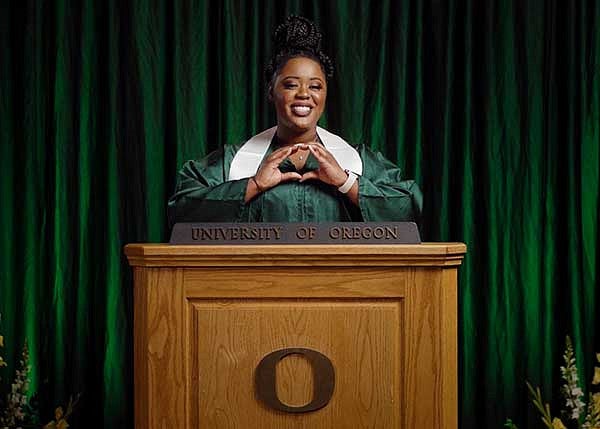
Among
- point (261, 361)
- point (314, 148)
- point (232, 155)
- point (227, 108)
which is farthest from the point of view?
point (227, 108)

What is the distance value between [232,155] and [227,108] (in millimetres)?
543

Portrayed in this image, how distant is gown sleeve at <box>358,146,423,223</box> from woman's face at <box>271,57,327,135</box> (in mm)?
205

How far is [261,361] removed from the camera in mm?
2188

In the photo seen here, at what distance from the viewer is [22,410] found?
2961 mm

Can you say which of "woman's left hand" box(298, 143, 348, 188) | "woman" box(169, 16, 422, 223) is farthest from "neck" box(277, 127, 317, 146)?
"woman's left hand" box(298, 143, 348, 188)

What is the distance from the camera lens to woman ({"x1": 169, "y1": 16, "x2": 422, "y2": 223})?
2.43 m

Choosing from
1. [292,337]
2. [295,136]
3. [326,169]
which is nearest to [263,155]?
[295,136]

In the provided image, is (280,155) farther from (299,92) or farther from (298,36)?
(298,36)

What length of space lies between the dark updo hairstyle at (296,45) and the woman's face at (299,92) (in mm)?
24

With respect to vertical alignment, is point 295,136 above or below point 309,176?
above

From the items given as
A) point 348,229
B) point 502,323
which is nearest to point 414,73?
point 502,323

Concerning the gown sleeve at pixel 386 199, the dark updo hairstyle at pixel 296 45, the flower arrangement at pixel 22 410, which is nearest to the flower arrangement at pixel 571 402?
the gown sleeve at pixel 386 199

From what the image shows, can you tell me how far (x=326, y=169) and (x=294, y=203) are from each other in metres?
0.12

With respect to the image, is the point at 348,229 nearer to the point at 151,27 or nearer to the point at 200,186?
the point at 200,186
